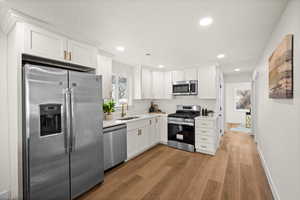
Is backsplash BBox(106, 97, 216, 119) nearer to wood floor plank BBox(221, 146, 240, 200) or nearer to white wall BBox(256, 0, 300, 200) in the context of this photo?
wood floor plank BBox(221, 146, 240, 200)

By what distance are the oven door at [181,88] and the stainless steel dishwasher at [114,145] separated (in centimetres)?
213

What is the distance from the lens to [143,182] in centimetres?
227

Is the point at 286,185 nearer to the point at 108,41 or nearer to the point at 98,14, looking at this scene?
the point at 98,14

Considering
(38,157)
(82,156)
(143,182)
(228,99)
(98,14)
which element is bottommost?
(143,182)

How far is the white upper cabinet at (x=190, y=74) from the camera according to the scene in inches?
154

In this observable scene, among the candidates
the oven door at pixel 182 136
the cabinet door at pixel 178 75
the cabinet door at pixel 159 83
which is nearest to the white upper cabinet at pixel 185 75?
the cabinet door at pixel 178 75

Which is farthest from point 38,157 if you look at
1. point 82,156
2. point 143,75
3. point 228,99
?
point 228,99

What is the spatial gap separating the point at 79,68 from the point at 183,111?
10.9 ft

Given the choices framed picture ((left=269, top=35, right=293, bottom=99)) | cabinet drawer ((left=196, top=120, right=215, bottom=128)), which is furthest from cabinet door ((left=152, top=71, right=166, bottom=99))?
framed picture ((left=269, top=35, right=293, bottom=99))

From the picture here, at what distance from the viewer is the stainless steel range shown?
3.55 metres

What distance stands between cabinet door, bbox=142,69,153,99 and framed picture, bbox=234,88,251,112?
545 centimetres

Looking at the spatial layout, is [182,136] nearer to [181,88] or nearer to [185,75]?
[181,88]

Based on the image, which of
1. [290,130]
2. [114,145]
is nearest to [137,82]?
[114,145]

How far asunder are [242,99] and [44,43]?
8351 millimetres
